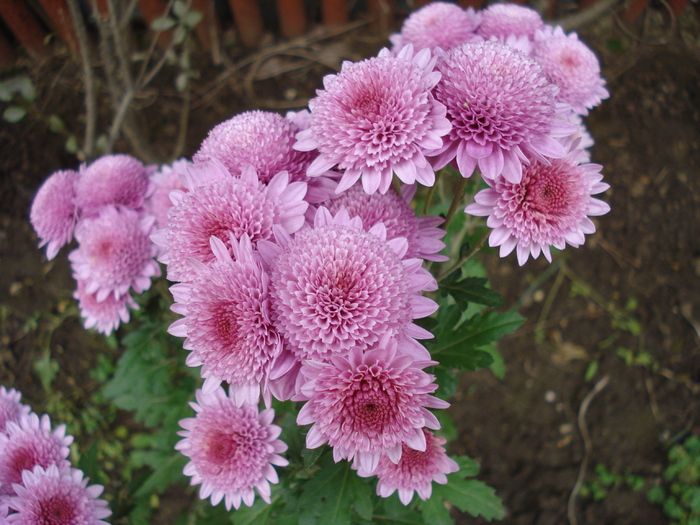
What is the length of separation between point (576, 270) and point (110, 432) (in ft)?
9.46

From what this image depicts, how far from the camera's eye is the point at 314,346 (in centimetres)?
93

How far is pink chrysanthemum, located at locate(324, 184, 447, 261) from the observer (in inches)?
43.6

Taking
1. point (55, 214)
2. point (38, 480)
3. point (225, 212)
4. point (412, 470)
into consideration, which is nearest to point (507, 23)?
point (225, 212)

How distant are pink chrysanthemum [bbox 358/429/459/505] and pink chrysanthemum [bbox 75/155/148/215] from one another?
1133 millimetres

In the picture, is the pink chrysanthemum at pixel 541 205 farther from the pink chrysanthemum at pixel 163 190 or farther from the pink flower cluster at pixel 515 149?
the pink chrysanthemum at pixel 163 190

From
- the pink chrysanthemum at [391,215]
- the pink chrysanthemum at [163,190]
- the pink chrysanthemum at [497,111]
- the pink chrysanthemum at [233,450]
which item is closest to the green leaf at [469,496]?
the pink chrysanthemum at [233,450]

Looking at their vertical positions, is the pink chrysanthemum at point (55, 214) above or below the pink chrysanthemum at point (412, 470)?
above

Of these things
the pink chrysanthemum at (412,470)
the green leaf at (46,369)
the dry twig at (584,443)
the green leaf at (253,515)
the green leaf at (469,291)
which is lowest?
the dry twig at (584,443)

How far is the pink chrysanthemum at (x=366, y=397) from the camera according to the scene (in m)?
0.92

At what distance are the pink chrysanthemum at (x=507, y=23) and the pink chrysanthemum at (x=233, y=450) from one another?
127cm

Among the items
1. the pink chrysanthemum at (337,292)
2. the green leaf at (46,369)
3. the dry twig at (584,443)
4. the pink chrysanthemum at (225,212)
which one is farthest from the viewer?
the green leaf at (46,369)

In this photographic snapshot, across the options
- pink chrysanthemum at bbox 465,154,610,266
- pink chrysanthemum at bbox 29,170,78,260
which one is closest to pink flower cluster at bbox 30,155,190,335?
pink chrysanthemum at bbox 29,170,78,260

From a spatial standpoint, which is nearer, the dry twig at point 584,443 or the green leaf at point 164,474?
the green leaf at point 164,474

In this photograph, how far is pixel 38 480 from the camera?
1246mm
